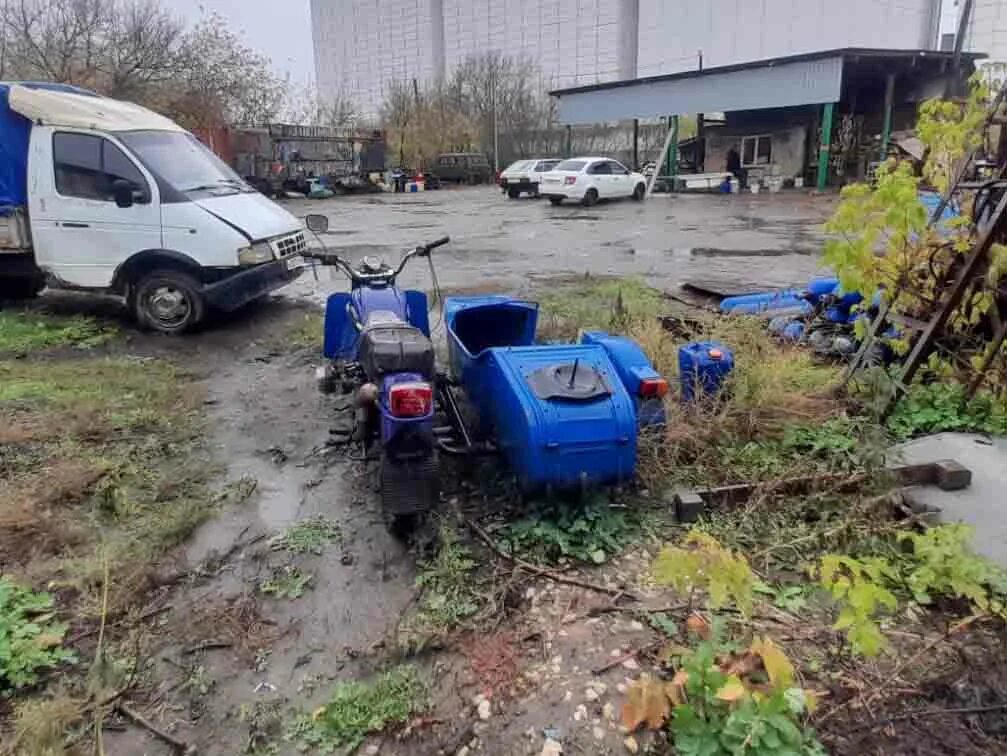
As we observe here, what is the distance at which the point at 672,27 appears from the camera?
54.1 meters

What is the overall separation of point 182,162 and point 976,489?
295 inches

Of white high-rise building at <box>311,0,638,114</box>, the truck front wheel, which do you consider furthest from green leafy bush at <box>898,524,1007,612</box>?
white high-rise building at <box>311,0,638,114</box>

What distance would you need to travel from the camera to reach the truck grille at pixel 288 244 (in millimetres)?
7430

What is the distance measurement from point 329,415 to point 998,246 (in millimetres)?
4294

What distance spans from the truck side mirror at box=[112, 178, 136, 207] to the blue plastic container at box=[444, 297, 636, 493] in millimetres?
5009

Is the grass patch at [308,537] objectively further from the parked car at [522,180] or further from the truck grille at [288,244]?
the parked car at [522,180]

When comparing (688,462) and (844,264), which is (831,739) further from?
(844,264)

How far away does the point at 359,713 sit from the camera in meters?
2.33

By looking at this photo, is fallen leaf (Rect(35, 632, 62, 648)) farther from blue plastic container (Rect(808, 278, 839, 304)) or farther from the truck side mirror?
blue plastic container (Rect(808, 278, 839, 304))

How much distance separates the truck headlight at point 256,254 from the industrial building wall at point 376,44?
59.2 m

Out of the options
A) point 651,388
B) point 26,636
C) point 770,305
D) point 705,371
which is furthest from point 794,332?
point 26,636

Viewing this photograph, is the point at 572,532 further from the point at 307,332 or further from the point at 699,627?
the point at 307,332

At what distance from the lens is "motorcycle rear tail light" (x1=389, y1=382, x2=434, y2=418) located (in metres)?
3.09

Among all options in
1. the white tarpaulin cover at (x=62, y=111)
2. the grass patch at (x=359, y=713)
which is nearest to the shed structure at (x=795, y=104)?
the white tarpaulin cover at (x=62, y=111)
